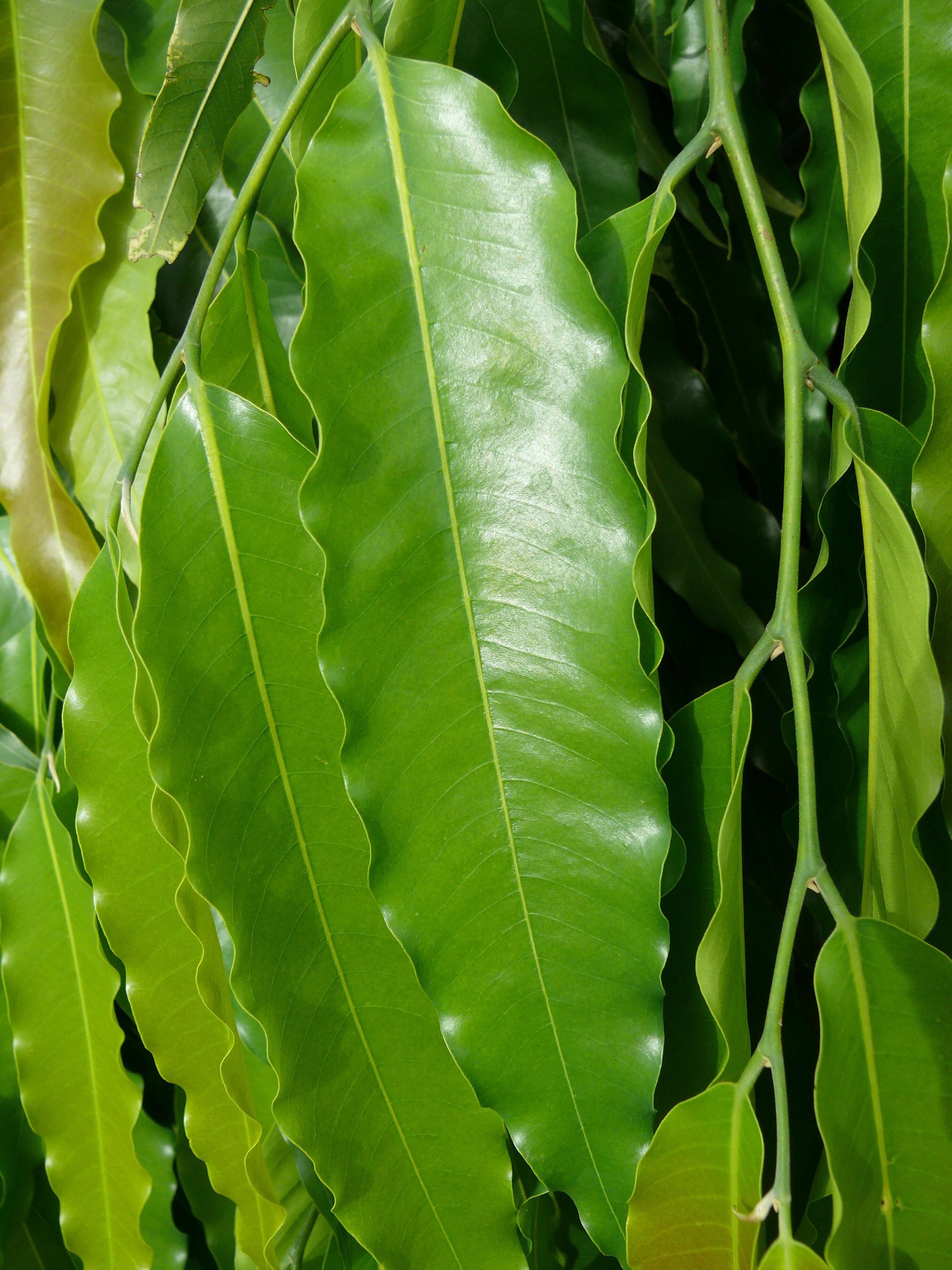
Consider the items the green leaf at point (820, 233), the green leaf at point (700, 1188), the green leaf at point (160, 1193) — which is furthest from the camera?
the green leaf at point (160, 1193)

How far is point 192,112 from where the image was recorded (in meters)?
0.41

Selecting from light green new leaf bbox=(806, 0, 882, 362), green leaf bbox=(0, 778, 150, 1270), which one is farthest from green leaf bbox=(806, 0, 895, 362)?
green leaf bbox=(0, 778, 150, 1270)

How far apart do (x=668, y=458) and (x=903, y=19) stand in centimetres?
22

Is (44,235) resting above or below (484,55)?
below

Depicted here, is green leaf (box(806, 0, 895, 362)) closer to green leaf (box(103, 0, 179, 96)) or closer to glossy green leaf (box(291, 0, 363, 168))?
glossy green leaf (box(291, 0, 363, 168))

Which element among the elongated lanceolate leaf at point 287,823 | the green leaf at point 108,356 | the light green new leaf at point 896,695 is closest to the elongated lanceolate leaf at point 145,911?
the elongated lanceolate leaf at point 287,823

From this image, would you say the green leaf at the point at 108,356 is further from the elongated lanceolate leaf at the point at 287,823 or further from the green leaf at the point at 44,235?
the elongated lanceolate leaf at the point at 287,823

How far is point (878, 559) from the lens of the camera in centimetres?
34

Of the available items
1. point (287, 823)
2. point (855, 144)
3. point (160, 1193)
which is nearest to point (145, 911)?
point (287, 823)

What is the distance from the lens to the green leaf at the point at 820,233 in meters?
0.44

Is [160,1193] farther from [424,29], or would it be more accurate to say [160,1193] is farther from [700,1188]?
[424,29]

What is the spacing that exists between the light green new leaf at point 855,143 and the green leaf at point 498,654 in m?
0.11

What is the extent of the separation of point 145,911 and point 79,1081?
6.3 inches

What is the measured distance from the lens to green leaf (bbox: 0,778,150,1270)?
19.5 inches
